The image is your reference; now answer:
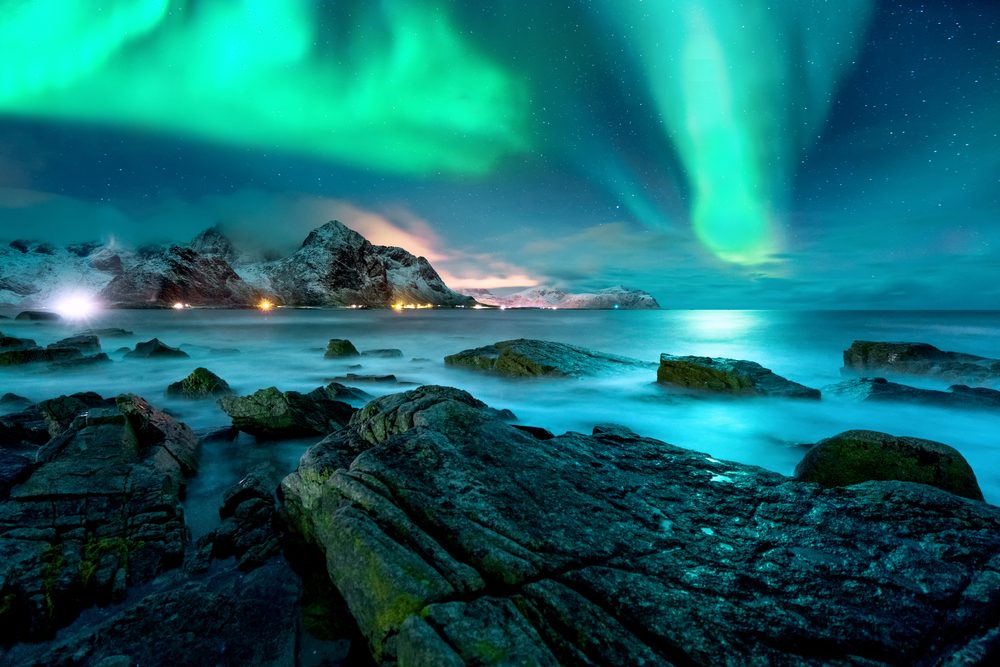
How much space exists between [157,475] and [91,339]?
28300 mm

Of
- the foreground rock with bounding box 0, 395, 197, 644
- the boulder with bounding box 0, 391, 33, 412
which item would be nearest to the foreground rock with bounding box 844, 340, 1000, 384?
the foreground rock with bounding box 0, 395, 197, 644

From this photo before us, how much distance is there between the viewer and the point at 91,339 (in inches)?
1021

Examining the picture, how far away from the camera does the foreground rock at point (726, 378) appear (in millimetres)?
15320

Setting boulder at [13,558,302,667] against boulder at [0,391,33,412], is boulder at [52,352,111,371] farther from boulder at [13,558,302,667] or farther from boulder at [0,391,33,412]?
boulder at [13,558,302,667]

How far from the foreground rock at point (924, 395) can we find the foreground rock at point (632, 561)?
1337 centimetres

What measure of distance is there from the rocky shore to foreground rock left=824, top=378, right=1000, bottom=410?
442 inches

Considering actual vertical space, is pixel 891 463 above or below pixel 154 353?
above

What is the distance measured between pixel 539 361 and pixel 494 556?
1562 cm

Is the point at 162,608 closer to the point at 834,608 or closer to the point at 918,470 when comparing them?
the point at 834,608

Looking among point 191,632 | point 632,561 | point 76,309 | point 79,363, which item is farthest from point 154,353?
point 76,309

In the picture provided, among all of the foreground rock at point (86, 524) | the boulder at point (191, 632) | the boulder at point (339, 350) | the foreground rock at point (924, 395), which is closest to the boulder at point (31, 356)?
Answer: the boulder at point (339, 350)

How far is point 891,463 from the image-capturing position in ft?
19.5

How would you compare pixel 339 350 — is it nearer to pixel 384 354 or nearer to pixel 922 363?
pixel 384 354

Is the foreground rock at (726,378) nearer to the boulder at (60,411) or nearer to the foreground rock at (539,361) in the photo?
the foreground rock at (539,361)
